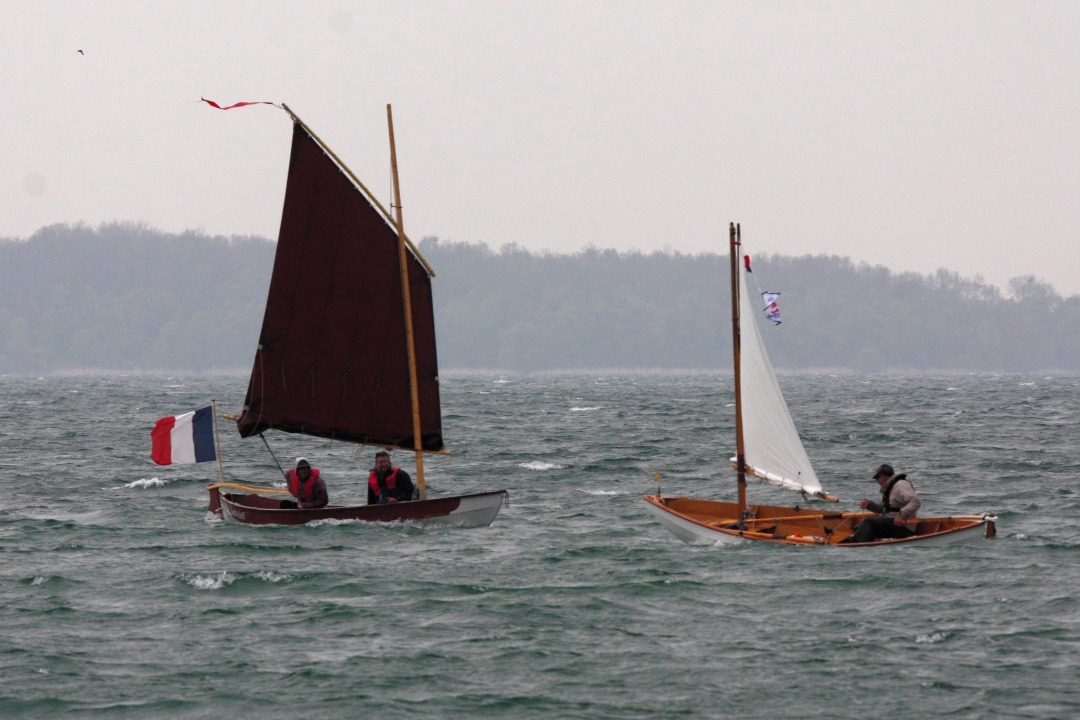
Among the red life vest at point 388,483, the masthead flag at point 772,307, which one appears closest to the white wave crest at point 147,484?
the red life vest at point 388,483

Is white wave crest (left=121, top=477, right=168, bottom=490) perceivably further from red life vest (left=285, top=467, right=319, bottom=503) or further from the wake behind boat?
the wake behind boat

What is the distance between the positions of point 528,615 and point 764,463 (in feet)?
23.1

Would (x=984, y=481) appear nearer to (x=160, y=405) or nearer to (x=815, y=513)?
(x=815, y=513)

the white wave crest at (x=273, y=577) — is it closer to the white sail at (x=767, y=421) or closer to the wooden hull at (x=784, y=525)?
the wooden hull at (x=784, y=525)

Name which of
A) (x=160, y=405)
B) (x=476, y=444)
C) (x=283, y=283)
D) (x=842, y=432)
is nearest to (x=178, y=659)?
(x=283, y=283)

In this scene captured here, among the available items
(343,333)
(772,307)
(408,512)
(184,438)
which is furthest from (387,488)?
(772,307)

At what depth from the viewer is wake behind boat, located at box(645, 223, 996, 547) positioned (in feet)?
77.5

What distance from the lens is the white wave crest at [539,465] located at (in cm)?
4097

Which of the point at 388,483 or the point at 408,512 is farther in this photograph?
the point at 388,483

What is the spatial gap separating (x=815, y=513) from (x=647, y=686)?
32.6 ft

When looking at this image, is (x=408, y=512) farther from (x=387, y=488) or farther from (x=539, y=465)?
(x=539, y=465)

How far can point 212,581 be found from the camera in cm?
2120

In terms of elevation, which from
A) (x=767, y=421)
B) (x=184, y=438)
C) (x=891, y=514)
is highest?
(x=767, y=421)

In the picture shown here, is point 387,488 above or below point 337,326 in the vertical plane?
below
